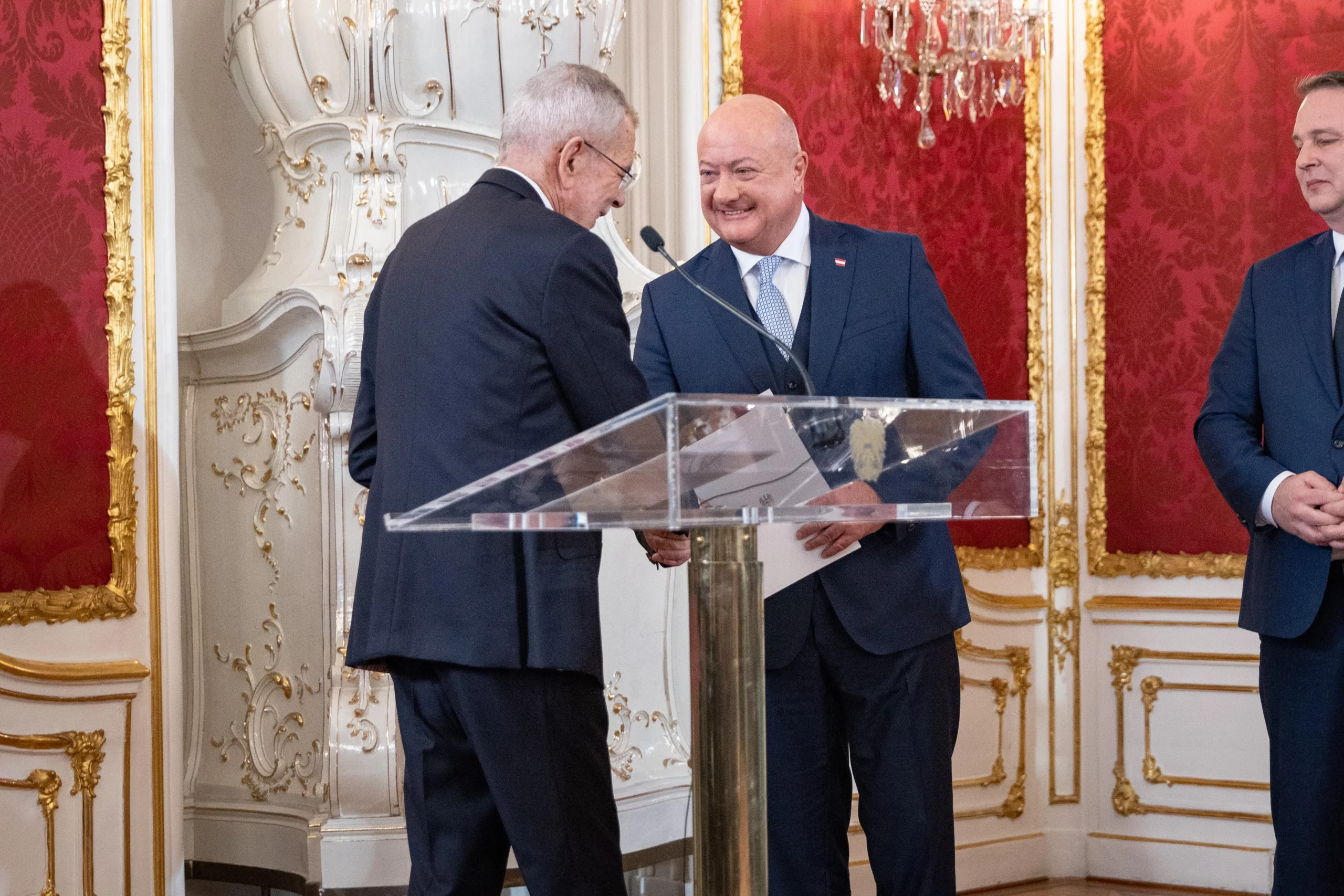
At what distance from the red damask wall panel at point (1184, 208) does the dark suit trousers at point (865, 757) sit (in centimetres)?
188

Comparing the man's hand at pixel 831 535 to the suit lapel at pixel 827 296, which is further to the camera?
the suit lapel at pixel 827 296

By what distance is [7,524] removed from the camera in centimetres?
255

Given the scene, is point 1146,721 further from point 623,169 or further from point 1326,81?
point 623,169

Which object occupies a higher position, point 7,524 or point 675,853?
point 7,524

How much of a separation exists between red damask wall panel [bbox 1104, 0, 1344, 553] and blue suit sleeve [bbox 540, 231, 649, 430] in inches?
96.4

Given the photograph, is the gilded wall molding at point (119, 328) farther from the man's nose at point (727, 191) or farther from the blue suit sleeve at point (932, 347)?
the blue suit sleeve at point (932, 347)

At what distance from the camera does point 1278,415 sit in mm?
2436

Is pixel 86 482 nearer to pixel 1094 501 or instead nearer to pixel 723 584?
pixel 723 584

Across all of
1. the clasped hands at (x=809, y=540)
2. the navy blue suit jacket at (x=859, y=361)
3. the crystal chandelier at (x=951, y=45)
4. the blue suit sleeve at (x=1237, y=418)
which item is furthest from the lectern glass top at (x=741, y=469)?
the crystal chandelier at (x=951, y=45)

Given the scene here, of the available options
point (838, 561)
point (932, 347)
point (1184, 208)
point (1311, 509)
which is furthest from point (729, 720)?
point (1184, 208)

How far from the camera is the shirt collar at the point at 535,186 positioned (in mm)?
1829

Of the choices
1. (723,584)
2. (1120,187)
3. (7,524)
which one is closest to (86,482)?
(7,524)

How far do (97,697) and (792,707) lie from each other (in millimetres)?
1378

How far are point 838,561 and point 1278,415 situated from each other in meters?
0.92
